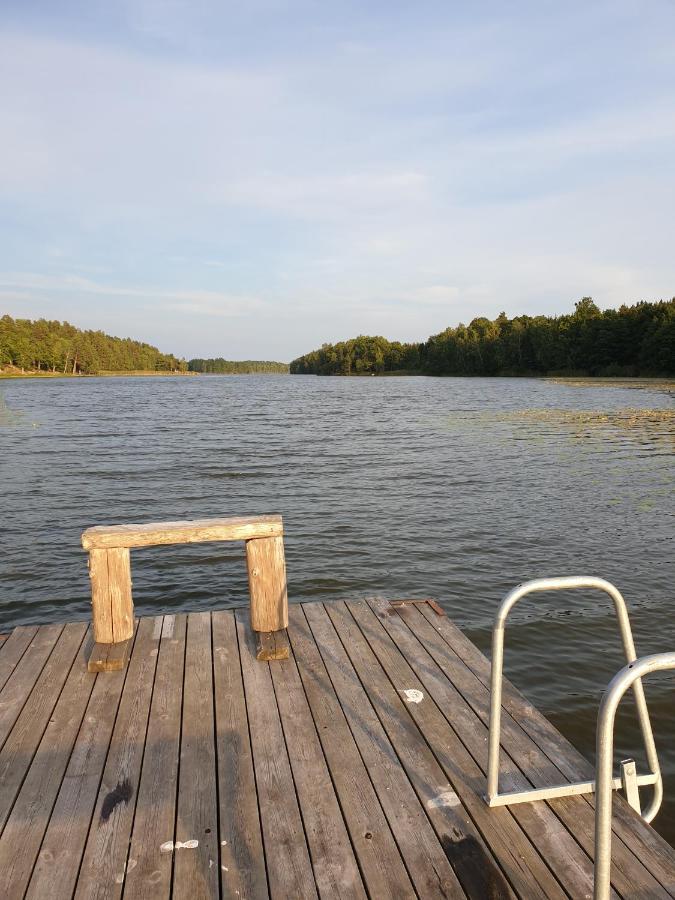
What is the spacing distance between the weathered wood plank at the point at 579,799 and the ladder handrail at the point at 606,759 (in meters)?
0.62

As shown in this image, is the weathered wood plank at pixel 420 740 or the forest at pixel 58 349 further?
the forest at pixel 58 349

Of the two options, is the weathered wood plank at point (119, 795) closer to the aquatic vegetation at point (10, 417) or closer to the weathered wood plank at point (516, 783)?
the weathered wood plank at point (516, 783)

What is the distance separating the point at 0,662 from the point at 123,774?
6.31ft

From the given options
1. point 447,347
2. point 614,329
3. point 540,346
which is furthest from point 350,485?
point 447,347

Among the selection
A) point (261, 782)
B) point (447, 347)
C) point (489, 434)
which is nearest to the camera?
point (261, 782)

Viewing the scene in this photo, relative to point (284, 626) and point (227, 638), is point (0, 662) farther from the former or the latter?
point (284, 626)

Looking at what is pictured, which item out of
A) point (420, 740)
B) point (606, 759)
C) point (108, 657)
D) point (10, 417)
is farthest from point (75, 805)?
point (10, 417)

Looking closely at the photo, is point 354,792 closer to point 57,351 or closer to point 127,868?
point 127,868

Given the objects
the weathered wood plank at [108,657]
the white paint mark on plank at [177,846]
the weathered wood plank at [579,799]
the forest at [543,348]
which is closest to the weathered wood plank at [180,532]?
the weathered wood plank at [108,657]

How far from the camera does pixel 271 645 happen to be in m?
4.66

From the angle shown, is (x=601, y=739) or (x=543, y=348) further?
(x=543, y=348)

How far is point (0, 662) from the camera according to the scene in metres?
4.58

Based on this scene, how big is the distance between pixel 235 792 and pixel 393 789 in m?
0.82

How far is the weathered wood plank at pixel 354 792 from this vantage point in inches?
102
